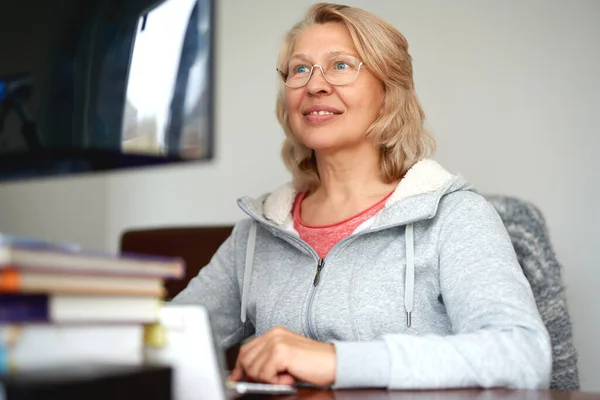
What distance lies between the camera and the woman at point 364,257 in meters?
0.91

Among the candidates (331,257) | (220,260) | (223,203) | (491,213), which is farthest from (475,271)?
(223,203)

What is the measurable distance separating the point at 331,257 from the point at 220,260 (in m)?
0.35

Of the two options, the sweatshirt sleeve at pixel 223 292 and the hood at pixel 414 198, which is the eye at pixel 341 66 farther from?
the sweatshirt sleeve at pixel 223 292

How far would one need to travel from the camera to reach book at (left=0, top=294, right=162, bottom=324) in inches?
21.0

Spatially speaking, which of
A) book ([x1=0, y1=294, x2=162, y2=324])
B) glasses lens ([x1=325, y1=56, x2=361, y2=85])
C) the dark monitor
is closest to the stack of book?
book ([x1=0, y1=294, x2=162, y2=324])

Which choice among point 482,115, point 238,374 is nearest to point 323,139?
point 238,374

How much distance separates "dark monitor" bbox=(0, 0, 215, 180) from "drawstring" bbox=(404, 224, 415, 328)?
0.60m

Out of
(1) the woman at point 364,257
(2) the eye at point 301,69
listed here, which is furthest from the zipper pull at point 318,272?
(2) the eye at point 301,69

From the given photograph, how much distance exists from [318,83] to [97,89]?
0.71 meters

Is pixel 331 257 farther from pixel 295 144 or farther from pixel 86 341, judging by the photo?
pixel 86 341

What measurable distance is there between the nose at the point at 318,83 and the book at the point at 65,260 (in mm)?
897

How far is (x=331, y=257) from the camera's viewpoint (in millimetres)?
1308

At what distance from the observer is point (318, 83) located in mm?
1455

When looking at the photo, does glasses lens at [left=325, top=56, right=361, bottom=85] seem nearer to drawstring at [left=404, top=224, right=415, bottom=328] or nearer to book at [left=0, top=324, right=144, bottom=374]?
drawstring at [left=404, top=224, right=415, bottom=328]
